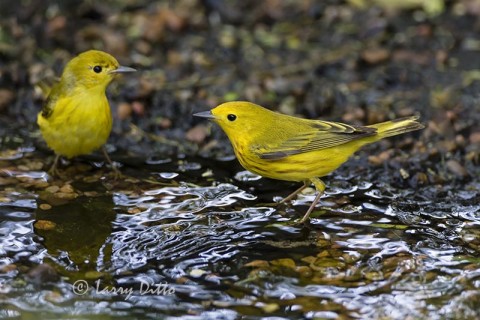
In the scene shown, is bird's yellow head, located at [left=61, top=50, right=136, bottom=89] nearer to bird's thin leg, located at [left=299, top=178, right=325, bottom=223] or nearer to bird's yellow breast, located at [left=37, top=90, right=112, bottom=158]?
bird's yellow breast, located at [left=37, top=90, right=112, bottom=158]

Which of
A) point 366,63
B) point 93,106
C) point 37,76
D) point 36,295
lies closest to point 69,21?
point 37,76

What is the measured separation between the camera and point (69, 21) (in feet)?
30.4

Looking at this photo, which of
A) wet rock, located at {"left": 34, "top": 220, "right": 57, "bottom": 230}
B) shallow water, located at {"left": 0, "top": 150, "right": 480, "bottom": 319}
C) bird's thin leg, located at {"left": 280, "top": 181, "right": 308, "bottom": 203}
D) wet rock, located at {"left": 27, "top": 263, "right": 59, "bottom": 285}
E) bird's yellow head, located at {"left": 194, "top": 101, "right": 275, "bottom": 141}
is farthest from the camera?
bird's thin leg, located at {"left": 280, "top": 181, "right": 308, "bottom": 203}

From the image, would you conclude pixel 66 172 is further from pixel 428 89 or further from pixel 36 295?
pixel 428 89

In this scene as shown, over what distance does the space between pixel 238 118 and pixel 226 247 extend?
112 centimetres

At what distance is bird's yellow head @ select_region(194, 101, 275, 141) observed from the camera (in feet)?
20.2

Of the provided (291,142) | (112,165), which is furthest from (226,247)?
(112,165)

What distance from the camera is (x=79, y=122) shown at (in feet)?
21.8

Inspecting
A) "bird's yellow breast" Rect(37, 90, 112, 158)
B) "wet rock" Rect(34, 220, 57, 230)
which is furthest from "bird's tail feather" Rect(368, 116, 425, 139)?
"wet rock" Rect(34, 220, 57, 230)

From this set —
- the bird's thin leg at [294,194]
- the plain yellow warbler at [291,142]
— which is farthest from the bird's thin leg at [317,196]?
the bird's thin leg at [294,194]

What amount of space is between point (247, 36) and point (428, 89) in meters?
2.31
